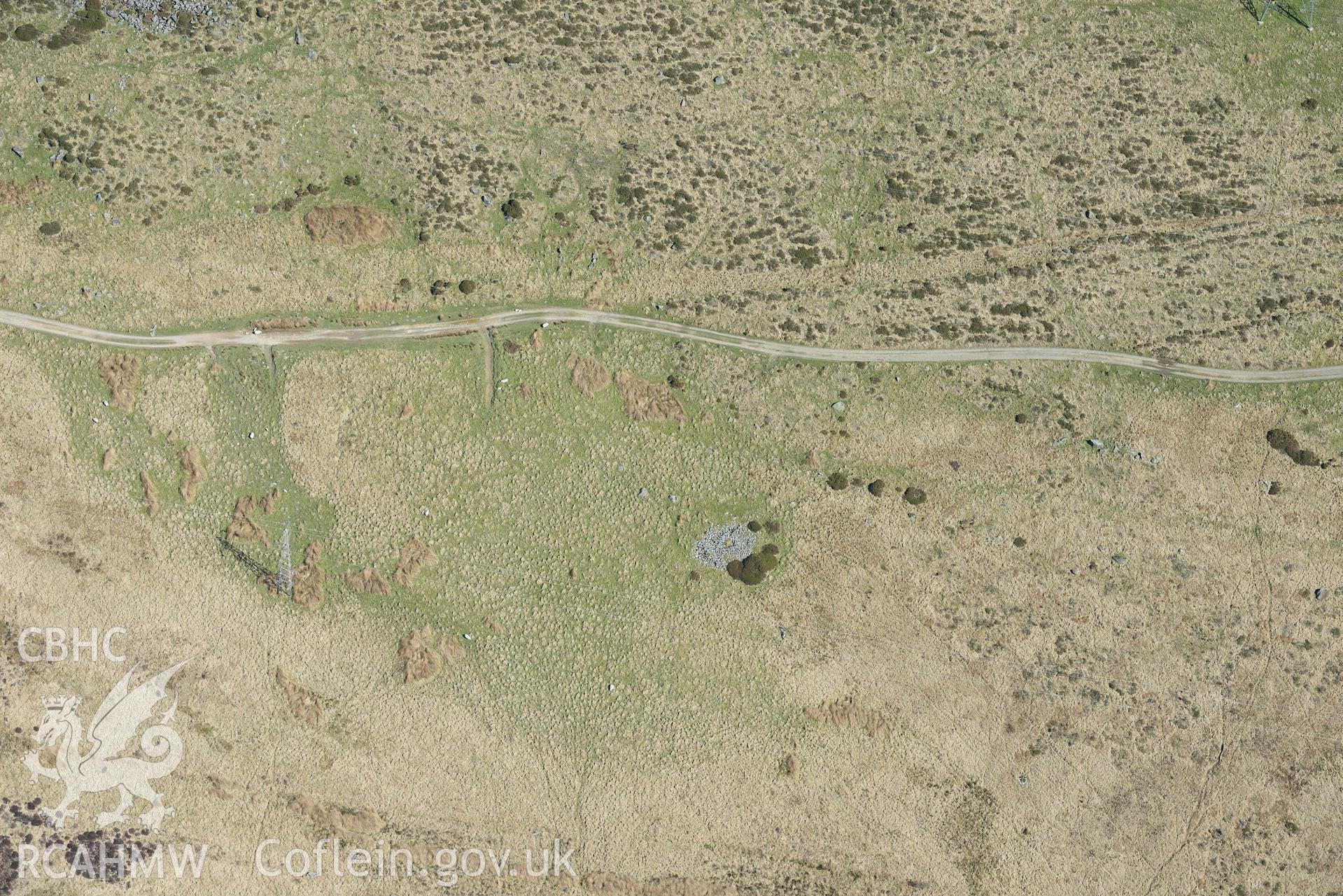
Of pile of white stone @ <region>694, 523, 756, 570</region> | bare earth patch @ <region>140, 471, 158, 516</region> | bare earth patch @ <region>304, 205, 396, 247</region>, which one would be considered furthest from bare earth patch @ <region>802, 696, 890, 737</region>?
bare earth patch @ <region>140, 471, 158, 516</region>

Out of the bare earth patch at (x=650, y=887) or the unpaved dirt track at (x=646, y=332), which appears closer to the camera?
the unpaved dirt track at (x=646, y=332)

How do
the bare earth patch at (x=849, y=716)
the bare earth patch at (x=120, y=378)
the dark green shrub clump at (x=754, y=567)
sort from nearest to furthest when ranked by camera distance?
the bare earth patch at (x=120, y=378) < the dark green shrub clump at (x=754, y=567) < the bare earth patch at (x=849, y=716)

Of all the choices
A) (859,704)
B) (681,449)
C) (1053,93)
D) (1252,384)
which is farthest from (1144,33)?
(859,704)

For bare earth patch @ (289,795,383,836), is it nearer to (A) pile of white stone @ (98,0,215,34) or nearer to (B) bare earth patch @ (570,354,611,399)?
(B) bare earth patch @ (570,354,611,399)

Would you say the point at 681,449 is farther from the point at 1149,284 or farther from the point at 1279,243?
the point at 1279,243

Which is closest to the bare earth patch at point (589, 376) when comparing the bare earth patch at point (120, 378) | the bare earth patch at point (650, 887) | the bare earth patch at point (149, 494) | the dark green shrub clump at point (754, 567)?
the dark green shrub clump at point (754, 567)

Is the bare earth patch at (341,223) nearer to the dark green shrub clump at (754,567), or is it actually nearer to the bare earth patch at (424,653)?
the bare earth patch at (424,653)
